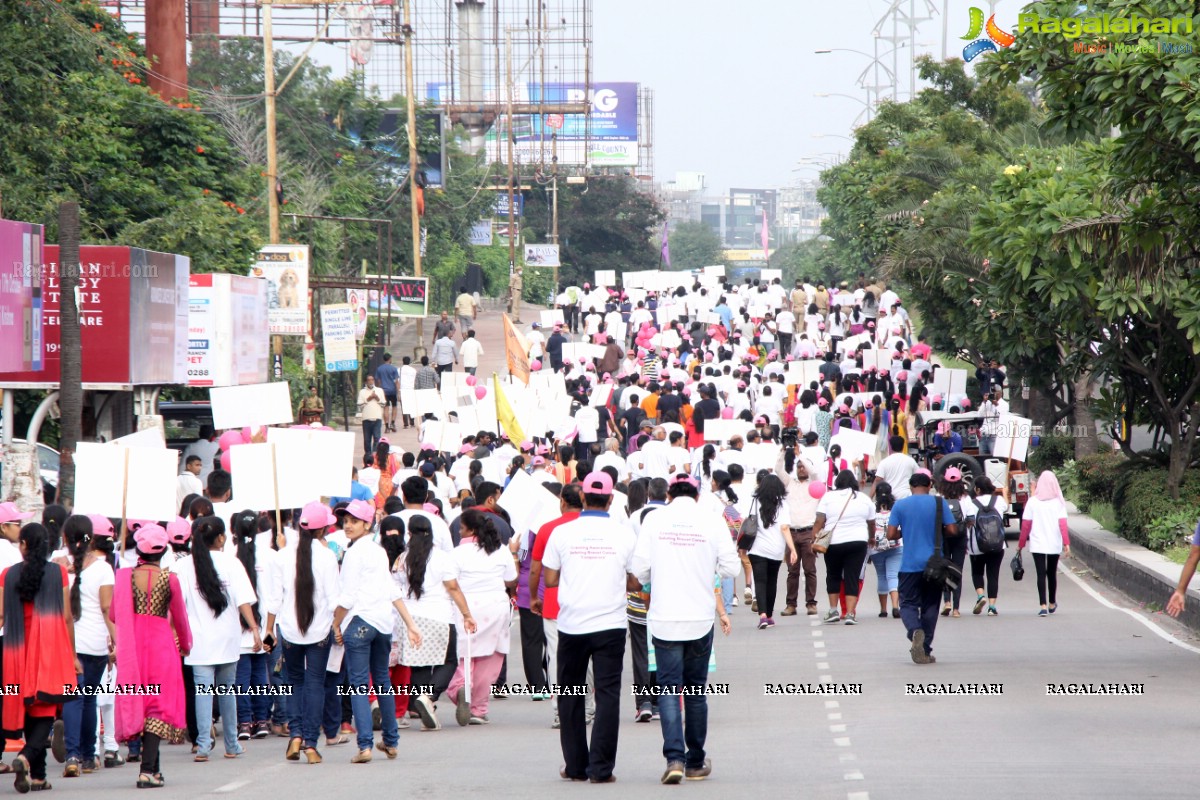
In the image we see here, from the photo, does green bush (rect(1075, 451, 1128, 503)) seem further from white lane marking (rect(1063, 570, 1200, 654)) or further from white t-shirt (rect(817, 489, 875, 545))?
white t-shirt (rect(817, 489, 875, 545))

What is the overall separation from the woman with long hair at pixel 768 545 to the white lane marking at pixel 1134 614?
11.9ft

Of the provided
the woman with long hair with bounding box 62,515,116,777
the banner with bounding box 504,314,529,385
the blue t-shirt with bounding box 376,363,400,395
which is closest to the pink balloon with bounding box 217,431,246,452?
the woman with long hair with bounding box 62,515,116,777

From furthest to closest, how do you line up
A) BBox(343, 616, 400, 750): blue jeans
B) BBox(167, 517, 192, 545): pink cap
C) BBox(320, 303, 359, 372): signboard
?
BBox(320, 303, 359, 372): signboard, BBox(167, 517, 192, 545): pink cap, BBox(343, 616, 400, 750): blue jeans

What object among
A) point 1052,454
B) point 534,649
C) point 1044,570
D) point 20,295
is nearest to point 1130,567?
point 1044,570

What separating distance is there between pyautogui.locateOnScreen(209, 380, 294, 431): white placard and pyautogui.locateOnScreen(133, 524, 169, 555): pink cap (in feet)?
27.7

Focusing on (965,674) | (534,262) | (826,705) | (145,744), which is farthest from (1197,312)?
(534,262)

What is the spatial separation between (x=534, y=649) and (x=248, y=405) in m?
6.81

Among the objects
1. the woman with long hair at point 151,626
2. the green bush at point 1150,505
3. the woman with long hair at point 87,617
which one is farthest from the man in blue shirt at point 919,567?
the green bush at point 1150,505

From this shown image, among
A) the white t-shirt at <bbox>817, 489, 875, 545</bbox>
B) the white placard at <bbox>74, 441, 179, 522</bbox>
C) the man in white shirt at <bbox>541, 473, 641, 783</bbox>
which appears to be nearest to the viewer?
the man in white shirt at <bbox>541, 473, 641, 783</bbox>

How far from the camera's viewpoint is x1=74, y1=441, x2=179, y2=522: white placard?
12.6 m

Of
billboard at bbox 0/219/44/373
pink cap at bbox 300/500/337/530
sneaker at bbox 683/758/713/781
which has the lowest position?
sneaker at bbox 683/758/713/781

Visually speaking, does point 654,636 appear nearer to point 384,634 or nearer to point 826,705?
point 384,634

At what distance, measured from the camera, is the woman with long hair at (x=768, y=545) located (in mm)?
18000

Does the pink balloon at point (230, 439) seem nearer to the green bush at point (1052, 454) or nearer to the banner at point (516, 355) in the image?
the banner at point (516, 355)
